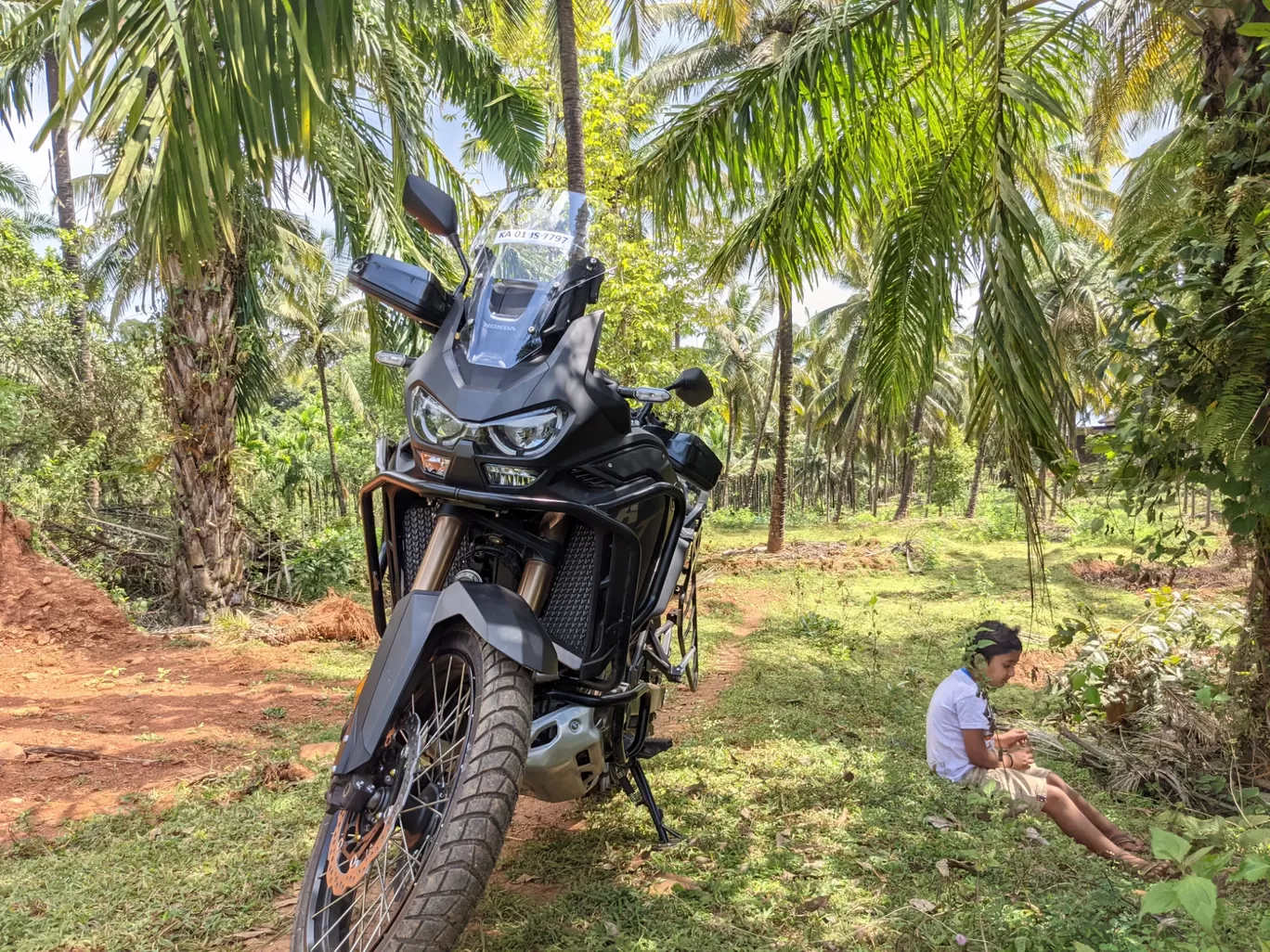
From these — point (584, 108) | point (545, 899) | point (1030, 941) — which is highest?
point (584, 108)

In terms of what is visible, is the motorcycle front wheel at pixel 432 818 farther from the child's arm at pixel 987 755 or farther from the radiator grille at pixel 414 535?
the child's arm at pixel 987 755

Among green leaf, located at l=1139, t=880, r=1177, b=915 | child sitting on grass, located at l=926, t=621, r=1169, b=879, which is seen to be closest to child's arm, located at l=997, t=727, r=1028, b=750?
child sitting on grass, located at l=926, t=621, r=1169, b=879

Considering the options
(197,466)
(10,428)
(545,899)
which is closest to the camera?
(545,899)

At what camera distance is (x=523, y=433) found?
7.03 ft

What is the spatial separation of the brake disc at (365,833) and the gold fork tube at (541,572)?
0.44 meters

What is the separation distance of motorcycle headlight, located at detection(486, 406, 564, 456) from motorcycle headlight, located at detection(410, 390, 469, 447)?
0.09m

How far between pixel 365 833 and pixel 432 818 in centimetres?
21

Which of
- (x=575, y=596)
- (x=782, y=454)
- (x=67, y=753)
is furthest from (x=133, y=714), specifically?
(x=782, y=454)

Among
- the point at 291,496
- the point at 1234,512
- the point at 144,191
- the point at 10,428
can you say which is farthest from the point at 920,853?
the point at 291,496

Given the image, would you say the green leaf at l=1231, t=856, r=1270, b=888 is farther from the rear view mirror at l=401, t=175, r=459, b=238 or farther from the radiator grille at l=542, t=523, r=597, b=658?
the rear view mirror at l=401, t=175, r=459, b=238

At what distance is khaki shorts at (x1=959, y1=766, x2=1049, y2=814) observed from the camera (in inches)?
125

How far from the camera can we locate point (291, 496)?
11.7 m

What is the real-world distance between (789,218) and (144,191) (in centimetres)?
447

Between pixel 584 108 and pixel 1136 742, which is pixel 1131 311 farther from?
pixel 584 108
